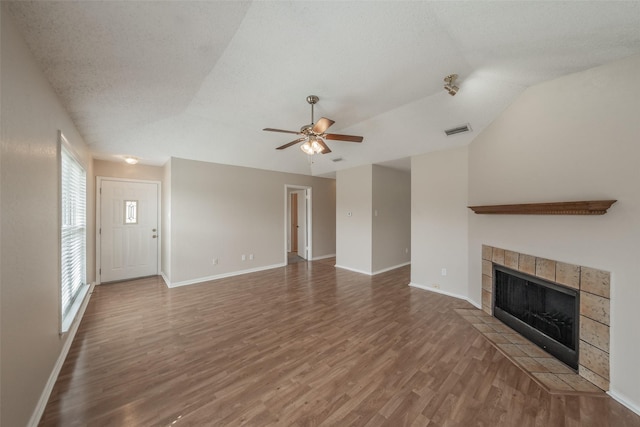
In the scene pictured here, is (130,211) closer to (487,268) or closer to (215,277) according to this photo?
(215,277)

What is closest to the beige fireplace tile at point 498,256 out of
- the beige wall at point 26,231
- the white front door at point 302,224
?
the beige wall at point 26,231

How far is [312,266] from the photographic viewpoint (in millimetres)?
5895

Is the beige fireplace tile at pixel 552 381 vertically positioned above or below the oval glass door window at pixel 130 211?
below

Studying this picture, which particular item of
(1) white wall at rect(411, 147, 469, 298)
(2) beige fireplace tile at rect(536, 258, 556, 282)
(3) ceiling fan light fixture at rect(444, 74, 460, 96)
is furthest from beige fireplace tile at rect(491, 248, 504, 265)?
(3) ceiling fan light fixture at rect(444, 74, 460, 96)

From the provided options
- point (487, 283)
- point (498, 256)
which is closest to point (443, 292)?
point (487, 283)

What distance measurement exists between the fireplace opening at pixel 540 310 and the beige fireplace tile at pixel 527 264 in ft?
0.23

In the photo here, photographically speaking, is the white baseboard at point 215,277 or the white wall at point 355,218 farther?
the white wall at point 355,218

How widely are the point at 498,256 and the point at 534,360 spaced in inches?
45.9

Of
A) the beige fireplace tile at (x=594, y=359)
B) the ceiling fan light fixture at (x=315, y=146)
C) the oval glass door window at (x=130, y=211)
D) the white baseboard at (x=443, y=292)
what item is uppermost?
the ceiling fan light fixture at (x=315, y=146)

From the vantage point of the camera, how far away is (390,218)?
213 inches

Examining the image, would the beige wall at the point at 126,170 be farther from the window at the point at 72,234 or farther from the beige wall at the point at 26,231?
the beige wall at the point at 26,231

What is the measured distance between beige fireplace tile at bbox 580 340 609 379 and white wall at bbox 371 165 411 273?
3.23 metres

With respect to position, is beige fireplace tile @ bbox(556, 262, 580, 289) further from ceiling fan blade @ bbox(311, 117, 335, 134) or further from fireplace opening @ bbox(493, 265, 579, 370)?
ceiling fan blade @ bbox(311, 117, 335, 134)

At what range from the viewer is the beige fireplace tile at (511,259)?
268 centimetres
